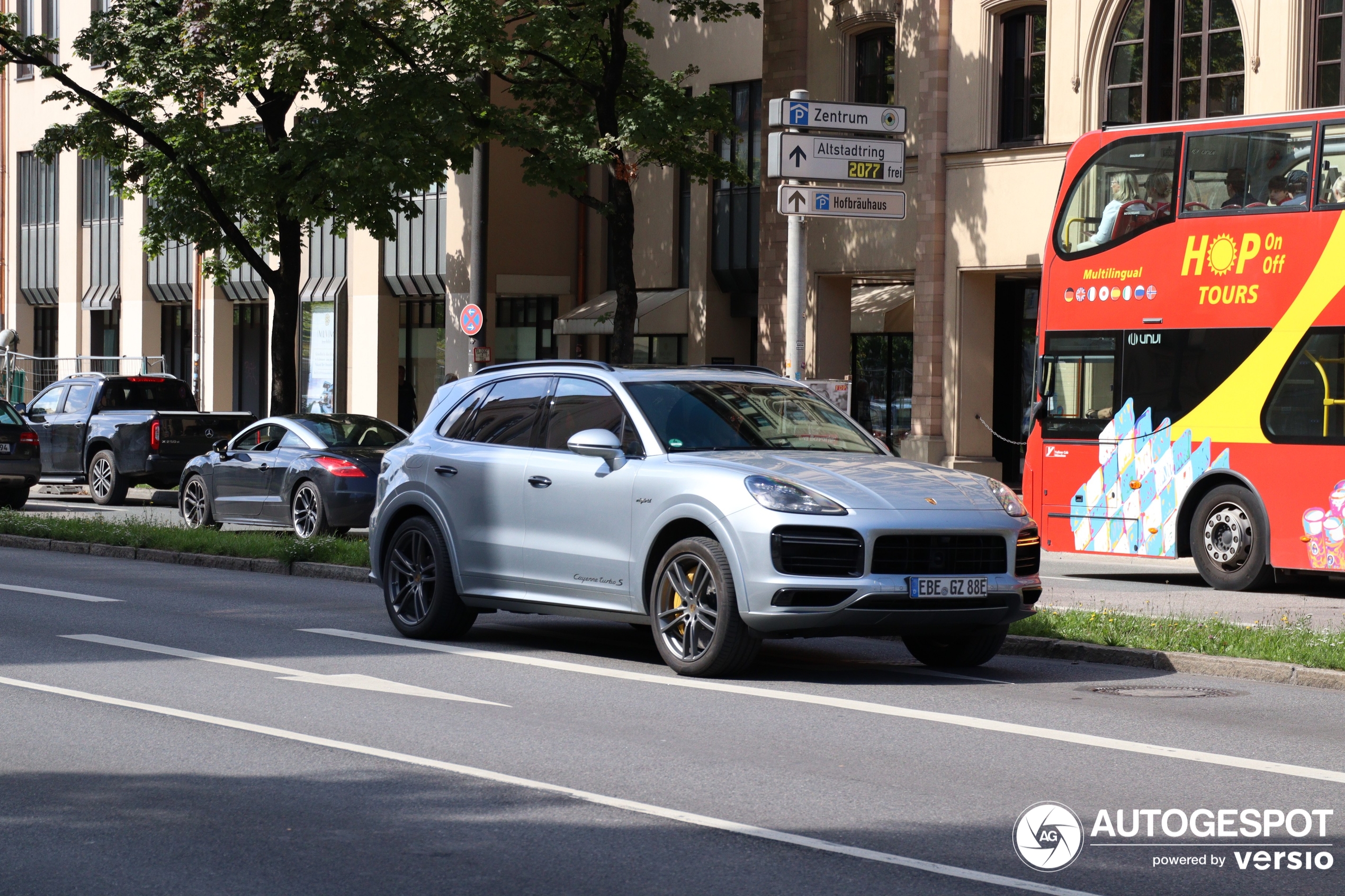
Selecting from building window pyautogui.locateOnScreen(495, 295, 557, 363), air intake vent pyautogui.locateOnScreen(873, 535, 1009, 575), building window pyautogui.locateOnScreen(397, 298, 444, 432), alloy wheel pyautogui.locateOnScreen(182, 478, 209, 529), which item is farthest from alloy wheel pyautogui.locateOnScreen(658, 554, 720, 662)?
building window pyautogui.locateOnScreen(397, 298, 444, 432)

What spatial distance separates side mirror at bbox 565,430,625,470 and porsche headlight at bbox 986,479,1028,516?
80.3 inches

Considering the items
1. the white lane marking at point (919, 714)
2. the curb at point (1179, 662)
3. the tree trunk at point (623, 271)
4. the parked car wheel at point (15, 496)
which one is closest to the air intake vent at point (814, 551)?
the white lane marking at point (919, 714)

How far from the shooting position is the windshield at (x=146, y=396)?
1131 inches

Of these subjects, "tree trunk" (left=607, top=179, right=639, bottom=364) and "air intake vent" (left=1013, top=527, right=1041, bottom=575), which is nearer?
"air intake vent" (left=1013, top=527, right=1041, bottom=575)

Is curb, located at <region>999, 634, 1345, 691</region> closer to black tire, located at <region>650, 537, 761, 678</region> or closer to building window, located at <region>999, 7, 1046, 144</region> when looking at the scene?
black tire, located at <region>650, 537, 761, 678</region>

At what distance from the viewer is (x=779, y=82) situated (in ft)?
98.0

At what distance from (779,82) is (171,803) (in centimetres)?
2457

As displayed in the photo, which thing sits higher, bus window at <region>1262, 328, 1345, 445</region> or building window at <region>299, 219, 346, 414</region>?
building window at <region>299, 219, 346, 414</region>

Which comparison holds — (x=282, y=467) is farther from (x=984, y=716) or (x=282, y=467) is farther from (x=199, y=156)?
(x=984, y=716)

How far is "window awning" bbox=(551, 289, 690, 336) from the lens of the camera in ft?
110

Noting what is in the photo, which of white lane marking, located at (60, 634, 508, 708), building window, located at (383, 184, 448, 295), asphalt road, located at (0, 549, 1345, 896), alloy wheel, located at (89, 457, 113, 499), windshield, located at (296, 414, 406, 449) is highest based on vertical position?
building window, located at (383, 184, 448, 295)

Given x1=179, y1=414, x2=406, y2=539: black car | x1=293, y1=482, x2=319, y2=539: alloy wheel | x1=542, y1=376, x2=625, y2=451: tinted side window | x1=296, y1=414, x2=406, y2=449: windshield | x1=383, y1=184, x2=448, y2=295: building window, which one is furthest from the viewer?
x1=383, y1=184, x2=448, y2=295: building window

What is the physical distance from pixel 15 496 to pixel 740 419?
60.3 feet

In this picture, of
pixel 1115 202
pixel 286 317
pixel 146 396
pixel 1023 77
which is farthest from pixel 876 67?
pixel 146 396
